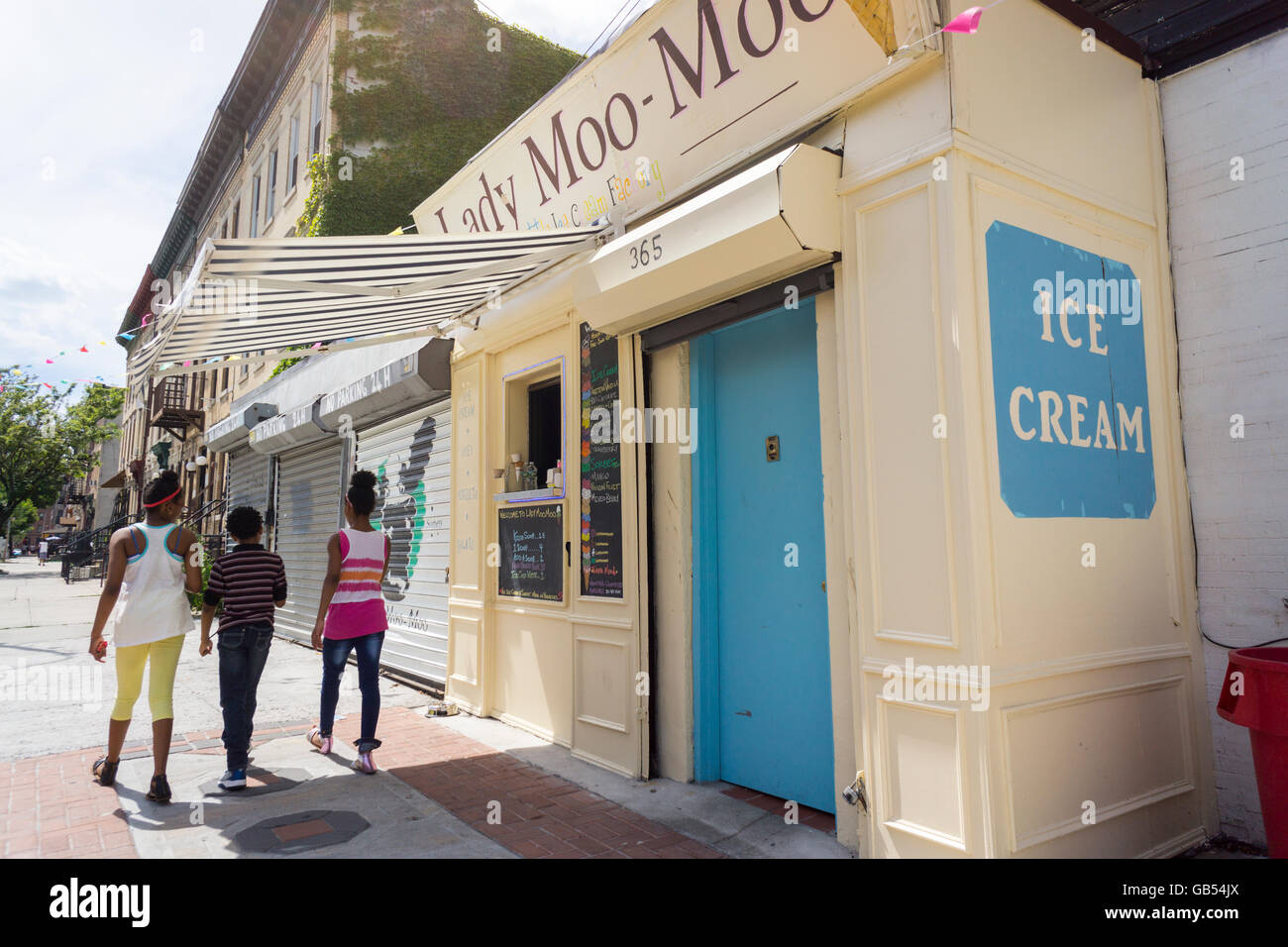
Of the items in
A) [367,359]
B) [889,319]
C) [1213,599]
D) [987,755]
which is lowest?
[987,755]

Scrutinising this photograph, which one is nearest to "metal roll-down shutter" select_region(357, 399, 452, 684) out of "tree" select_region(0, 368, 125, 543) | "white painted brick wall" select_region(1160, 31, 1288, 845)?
"white painted brick wall" select_region(1160, 31, 1288, 845)

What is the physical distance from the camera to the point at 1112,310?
13.9 ft

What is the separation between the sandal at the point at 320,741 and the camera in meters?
5.79

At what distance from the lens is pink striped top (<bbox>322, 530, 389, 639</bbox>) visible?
17.5 feet

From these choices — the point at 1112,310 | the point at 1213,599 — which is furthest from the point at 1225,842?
the point at 1112,310

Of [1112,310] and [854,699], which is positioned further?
[1112,310]

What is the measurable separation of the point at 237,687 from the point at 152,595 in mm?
767

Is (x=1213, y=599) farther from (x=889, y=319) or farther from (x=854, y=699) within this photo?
(x=889, y=319)

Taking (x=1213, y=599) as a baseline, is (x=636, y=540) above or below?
above

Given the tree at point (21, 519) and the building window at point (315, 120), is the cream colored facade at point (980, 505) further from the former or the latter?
the tree at point (21, 519)

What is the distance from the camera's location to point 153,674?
4777mm

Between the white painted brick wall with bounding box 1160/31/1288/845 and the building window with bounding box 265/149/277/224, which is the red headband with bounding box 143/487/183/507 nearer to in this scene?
the white painted brick wall with bounding box 1160/31/1288/845
